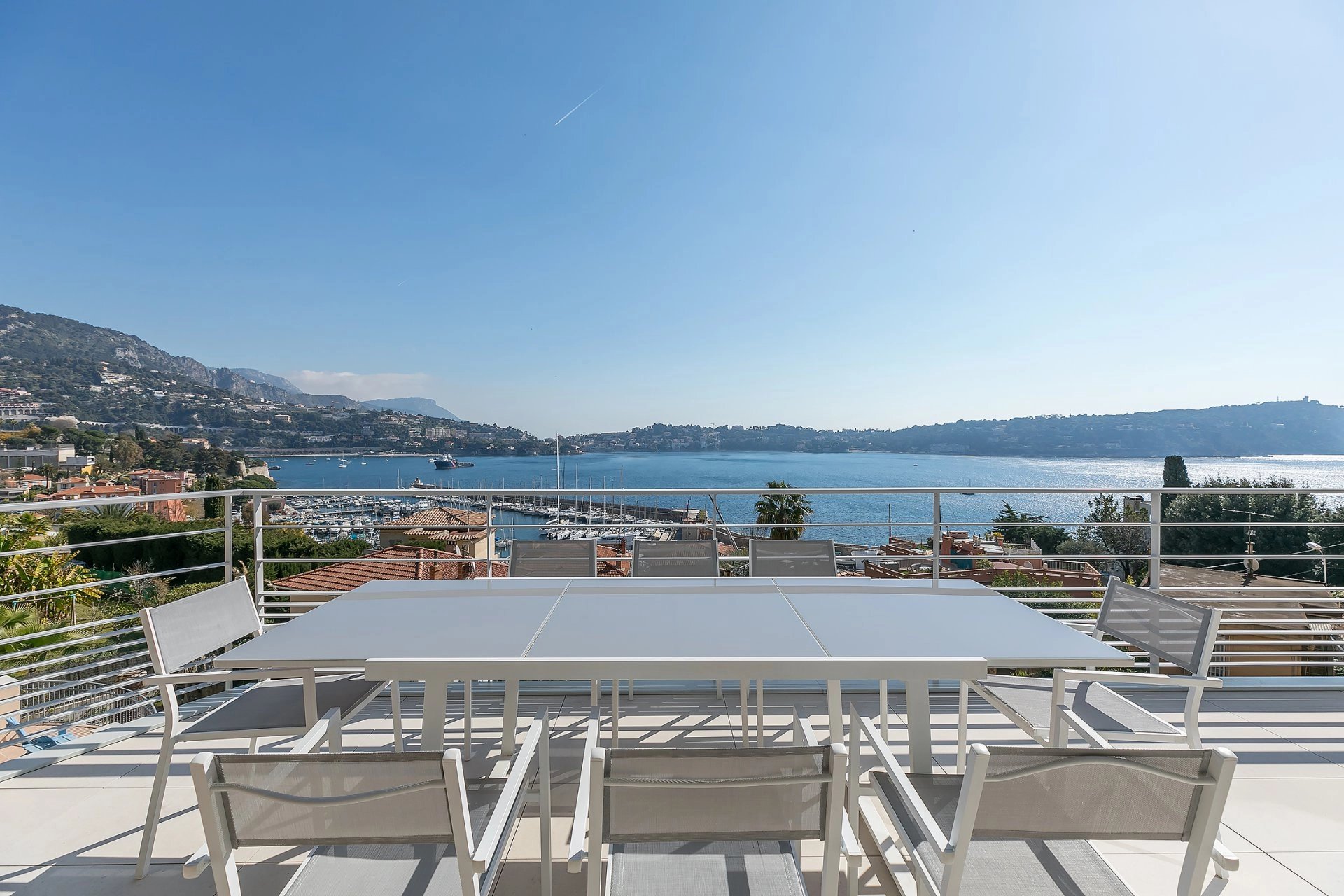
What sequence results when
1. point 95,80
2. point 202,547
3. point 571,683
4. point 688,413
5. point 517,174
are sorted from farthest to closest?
point 688,413, point 202,547, point 95,80, point 517,174, point 571,683

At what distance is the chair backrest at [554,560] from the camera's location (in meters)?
3.07

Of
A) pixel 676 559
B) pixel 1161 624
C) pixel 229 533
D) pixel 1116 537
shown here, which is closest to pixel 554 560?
pixel 676 559

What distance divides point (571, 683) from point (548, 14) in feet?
27.7

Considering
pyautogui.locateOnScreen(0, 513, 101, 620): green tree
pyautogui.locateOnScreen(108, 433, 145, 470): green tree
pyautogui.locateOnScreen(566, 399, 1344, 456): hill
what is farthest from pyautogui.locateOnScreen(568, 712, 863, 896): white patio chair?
pyautogui.locateOnScreen(108, 433, 145, 470): green tree

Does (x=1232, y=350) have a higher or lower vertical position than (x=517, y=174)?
lower

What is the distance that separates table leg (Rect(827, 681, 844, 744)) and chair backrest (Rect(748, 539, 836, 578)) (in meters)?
1.13

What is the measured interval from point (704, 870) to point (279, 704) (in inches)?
65.1

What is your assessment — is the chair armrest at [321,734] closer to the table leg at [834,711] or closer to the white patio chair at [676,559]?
the table leg at [834,711]

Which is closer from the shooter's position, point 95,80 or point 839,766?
point 839,766

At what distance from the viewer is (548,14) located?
8.12m

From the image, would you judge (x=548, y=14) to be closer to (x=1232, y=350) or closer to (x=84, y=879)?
(x=84, y=879)

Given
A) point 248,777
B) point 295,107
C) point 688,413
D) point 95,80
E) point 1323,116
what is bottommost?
point 248,777

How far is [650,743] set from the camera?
2.77m

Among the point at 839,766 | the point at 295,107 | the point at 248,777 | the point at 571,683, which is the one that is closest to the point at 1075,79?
the point at 571,683
